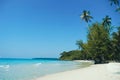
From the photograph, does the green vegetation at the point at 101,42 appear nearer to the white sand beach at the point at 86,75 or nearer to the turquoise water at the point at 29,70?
the turquoise water at the point at 29,70

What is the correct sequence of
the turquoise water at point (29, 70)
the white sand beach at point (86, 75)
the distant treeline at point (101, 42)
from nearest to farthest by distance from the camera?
the white sand beach at point (86, 75) < the turquoise water at point (29, 70) < the distant treeline at point (101, 42)

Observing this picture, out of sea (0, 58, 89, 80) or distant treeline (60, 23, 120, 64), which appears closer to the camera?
sea (0, 58, 89, 80)

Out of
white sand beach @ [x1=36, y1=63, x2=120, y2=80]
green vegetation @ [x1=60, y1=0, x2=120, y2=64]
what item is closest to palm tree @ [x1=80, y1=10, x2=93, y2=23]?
green vegetation @ [x1=60, y1=0, x2=120, y2=64]

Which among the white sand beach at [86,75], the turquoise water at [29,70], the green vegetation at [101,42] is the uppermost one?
the green vegetation at [101,42]

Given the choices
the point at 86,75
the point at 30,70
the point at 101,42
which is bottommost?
the point at 86,75

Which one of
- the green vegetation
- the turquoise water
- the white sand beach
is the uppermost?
the green vegetation

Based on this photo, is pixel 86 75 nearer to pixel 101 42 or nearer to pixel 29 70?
pixel 29 70

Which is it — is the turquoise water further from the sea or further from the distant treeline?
the distant treeline

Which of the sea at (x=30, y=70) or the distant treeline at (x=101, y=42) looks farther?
the distant treeline at (x=101, y=42)

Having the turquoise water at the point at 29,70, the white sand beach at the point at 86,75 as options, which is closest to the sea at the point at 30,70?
the turquoise water at the point at 29,70

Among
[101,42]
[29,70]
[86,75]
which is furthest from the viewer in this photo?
[101,42]

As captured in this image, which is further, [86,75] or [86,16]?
[86,16]

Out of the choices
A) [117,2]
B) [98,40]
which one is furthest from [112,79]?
[98,40]

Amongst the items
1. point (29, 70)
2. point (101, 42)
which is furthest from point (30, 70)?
point (101, 42)
